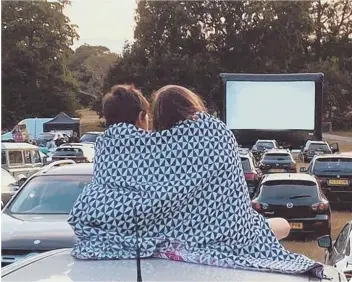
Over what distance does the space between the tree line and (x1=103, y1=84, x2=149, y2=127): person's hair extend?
150 feet

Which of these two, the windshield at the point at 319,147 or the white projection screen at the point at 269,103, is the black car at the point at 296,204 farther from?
the windshield at the point at 319,147

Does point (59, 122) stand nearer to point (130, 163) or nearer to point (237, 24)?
point (237, 24)

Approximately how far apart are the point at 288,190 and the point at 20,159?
32.0ft

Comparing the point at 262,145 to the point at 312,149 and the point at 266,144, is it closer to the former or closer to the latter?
the point at 266,144

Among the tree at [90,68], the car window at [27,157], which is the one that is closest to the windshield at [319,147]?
the car window at [27,157]

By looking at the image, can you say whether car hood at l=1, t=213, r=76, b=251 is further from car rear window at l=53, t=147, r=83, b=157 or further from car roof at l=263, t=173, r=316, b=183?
car rear window at l=53, t=147, r=83, b=157

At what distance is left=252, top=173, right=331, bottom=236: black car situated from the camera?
1445 centimetres

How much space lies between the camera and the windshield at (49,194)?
9.02 metres

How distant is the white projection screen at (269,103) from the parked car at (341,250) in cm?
2449

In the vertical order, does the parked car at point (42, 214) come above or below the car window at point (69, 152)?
above

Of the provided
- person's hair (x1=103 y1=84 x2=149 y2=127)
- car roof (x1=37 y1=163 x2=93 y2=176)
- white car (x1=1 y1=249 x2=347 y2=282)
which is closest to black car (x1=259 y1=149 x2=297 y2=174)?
car roof (x1=37 y1=163 x2=93 y2=176)

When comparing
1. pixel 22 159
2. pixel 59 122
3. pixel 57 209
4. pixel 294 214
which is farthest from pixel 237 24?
pixel 57 209

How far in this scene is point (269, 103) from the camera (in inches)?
1307

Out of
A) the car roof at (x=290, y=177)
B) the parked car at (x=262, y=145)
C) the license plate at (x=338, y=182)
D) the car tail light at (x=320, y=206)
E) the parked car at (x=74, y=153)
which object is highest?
the car roof at (x=290, y=177)
